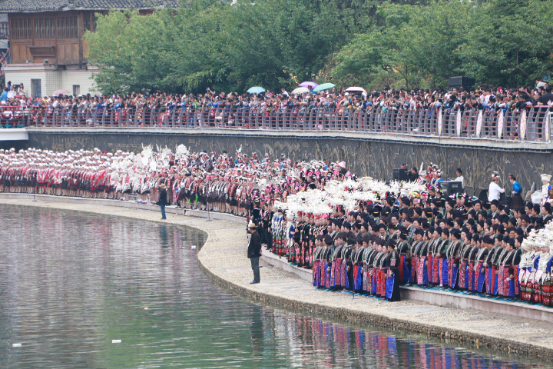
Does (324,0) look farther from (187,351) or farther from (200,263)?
(187,351)

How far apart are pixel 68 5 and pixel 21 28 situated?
5.24 metres

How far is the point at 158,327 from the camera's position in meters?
23.0

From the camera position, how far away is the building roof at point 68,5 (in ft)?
250

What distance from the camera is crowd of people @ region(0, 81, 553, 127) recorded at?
32.6 metres

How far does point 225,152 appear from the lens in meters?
52.3

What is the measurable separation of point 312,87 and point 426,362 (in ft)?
113

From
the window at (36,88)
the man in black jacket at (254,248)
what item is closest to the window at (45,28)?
the window at (36,88)

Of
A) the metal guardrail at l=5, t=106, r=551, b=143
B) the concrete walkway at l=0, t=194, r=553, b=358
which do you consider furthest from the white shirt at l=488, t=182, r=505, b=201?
the concrete walkway at l=0, t=194, r=553, b=358

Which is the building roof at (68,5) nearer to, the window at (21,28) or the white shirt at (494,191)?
the window at (21,28)

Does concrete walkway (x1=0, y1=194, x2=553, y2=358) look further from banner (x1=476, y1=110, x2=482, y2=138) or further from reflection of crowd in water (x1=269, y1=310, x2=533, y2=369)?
banner (x1=476, y1=110, x2=482, y2=138)

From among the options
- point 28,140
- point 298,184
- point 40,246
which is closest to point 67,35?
point 28,140

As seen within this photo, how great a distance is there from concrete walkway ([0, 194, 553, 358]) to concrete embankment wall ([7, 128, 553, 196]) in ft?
25.9

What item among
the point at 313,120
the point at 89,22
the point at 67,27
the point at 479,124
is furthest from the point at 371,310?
the point at 67,27

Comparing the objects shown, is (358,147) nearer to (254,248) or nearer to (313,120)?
(313,120)
